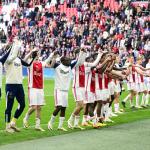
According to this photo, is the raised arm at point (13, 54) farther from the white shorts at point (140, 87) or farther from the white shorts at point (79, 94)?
the white shorts at point (140, 87)

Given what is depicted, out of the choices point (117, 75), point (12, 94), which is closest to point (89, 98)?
point (117, 75)

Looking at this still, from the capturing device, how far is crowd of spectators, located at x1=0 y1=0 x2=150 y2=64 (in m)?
40.2

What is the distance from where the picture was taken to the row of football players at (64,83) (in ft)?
50.5

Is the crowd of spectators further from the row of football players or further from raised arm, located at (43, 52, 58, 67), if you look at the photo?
raised arm, located at (43, 52, 58, 67)

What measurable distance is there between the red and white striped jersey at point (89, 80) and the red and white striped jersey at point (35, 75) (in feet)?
4.99

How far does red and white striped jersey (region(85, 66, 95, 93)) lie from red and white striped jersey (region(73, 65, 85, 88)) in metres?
0.18

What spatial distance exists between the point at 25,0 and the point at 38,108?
36425 millimetres

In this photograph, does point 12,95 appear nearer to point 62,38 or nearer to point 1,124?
point 1,124

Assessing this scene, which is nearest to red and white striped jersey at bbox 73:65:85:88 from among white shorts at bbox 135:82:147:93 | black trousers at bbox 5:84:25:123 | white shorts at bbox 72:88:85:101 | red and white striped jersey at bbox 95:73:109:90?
white shorts at bbox 72:88:85:101

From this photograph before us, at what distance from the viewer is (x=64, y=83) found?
16.0 m

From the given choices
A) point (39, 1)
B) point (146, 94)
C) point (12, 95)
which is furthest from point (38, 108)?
point (39, 1)

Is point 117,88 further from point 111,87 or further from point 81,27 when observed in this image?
point 81,27

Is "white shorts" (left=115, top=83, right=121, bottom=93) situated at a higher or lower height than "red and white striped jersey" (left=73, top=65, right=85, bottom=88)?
lower

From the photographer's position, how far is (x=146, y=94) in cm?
2481
